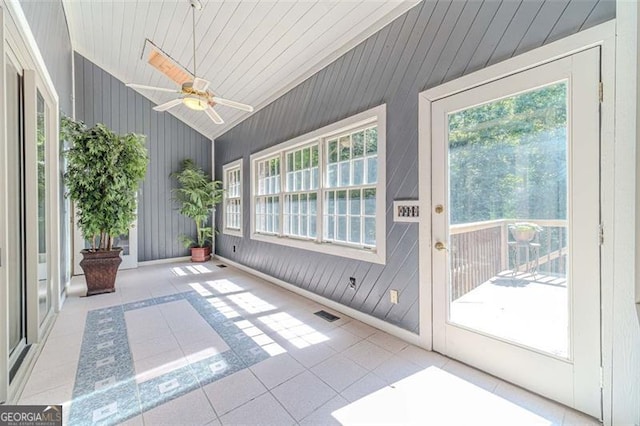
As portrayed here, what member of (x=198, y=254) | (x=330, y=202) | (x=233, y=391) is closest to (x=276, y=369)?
(x=233, y=391)

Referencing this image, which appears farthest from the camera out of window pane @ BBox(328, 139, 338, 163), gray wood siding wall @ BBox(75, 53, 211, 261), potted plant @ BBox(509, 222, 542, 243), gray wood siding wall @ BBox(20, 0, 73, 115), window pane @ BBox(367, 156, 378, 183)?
gray wood siding wall @ BBox(75, 53, 211, 261)

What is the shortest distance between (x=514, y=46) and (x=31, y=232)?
148 inches

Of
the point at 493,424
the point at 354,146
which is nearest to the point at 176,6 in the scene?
the point at 354,146

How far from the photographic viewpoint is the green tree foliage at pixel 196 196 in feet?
18.4

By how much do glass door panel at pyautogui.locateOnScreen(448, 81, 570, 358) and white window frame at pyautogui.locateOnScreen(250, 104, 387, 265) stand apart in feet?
2.03

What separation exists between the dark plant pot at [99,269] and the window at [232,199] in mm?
1985

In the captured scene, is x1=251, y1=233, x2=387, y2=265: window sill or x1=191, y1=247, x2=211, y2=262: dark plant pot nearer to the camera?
x1=251, y1=233, x2=387, y2=265: window sill

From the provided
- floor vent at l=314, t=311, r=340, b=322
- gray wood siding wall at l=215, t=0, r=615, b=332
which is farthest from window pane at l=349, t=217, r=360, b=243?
floor vent at l=314, t=311, r=340, b=322

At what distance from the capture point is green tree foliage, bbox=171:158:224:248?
5602 mm

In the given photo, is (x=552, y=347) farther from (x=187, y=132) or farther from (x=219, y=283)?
(x=187, y=132)

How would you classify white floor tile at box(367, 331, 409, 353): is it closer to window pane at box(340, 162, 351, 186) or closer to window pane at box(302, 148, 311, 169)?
window pane at box(340, 162, 351, 186)

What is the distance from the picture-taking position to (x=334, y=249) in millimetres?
3055

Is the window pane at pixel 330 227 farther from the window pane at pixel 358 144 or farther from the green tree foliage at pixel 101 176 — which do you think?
the green tree foliage at pixel 101 176

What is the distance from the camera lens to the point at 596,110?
1.45 meters
